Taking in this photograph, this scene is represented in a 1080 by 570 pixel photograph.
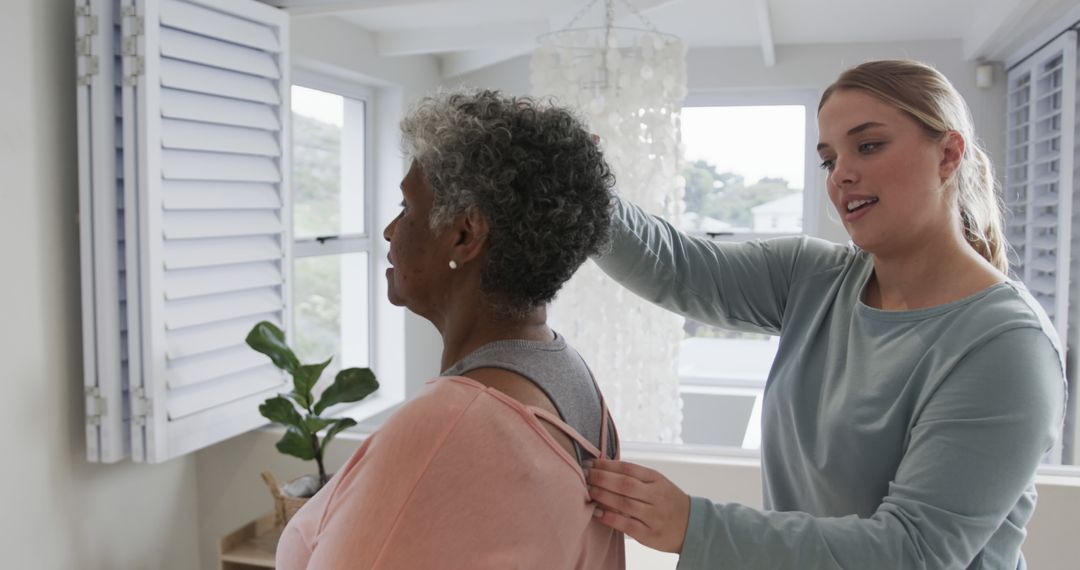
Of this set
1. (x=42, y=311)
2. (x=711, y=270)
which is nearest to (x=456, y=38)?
(x=42, y=311)

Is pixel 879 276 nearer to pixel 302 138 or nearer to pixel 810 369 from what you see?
pixel 810 369

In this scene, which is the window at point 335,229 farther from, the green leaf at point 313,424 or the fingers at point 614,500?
the fingers at point 614,500

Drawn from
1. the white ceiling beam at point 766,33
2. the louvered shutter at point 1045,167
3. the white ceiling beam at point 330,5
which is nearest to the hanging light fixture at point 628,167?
the white ceiling beam at point 330,5

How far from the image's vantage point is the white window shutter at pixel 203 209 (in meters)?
2.03

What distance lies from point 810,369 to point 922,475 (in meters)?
0.29

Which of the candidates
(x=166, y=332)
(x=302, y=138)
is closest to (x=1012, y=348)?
(x=166, y=332)

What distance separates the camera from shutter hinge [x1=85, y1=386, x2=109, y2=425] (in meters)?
2.07

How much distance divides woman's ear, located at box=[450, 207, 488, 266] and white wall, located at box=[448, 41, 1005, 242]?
3.11 m

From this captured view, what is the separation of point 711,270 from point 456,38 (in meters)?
2.44

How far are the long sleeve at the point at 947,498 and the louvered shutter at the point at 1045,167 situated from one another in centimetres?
205

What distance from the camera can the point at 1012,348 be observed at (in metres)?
1.01

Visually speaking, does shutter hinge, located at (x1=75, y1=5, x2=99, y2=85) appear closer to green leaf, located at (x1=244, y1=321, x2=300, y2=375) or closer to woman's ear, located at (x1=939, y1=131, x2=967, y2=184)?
green leaf, located at (x1=244, y1=321, x2=300, y2=375)

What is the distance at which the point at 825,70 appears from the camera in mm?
4215

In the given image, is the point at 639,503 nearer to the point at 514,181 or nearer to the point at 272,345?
the point at 514,181
